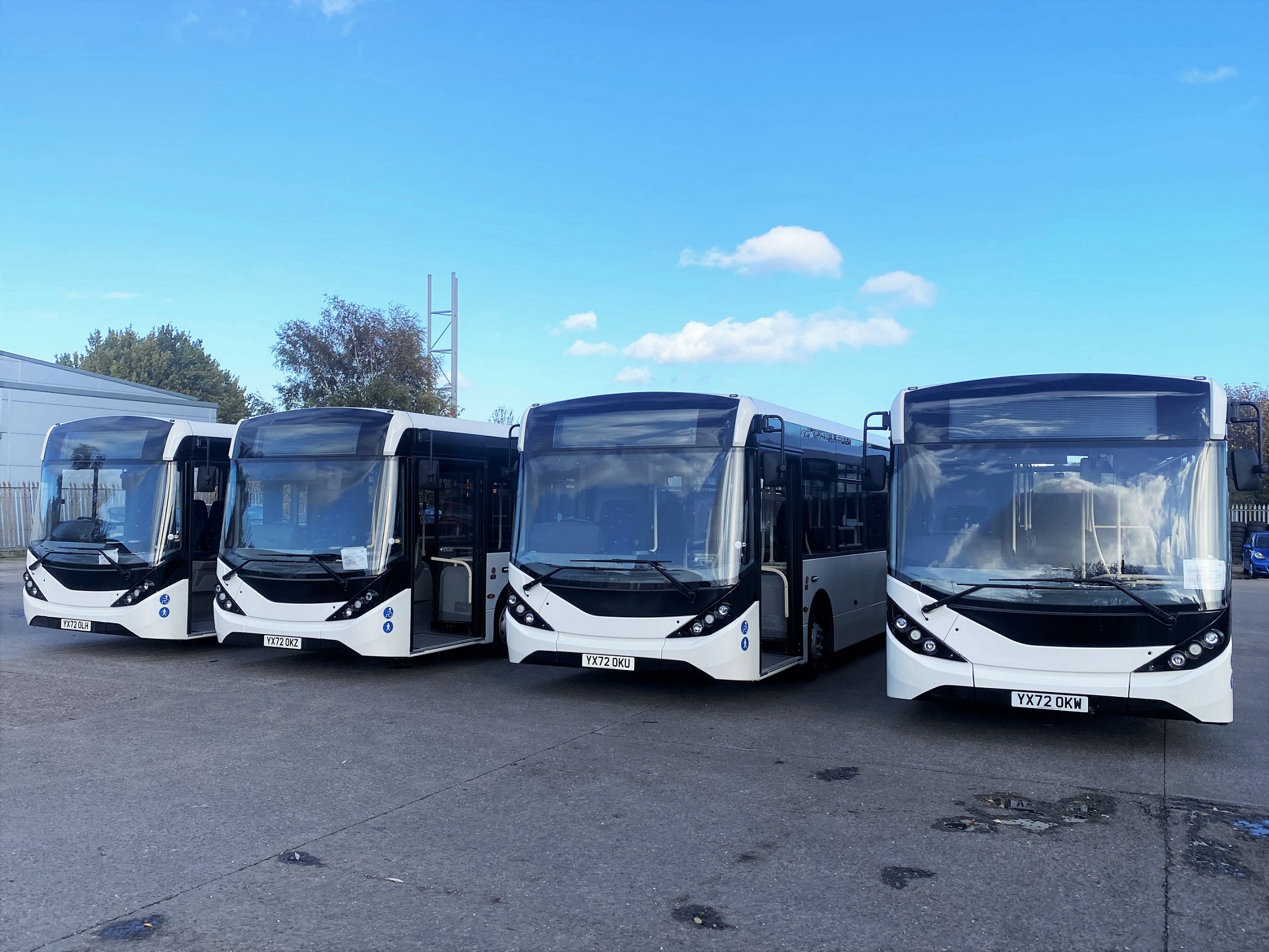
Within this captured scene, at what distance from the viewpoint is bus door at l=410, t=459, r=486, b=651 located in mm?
11703

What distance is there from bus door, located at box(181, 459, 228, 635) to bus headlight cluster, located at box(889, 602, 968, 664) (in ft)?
26.0

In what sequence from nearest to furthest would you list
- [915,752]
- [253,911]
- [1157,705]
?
1. [253,911]
2. [1157,705]
3. [915,752]

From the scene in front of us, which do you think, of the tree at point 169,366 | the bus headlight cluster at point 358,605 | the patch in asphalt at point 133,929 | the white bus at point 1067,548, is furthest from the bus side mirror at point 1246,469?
the tree at point 169,366

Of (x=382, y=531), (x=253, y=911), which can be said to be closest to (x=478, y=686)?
(x=382, y=531)

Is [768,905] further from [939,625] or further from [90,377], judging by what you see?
[90,377]

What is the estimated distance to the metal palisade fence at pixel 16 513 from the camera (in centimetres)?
2977

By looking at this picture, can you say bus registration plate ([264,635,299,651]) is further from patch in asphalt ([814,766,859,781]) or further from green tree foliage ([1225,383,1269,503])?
green tree foliage ([1225,383,1269,503])

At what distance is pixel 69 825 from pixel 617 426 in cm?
556

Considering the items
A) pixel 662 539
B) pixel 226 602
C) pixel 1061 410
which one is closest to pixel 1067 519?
pixel 1061 410

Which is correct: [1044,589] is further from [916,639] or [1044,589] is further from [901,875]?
[901,875]

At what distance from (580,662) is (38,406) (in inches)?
1112

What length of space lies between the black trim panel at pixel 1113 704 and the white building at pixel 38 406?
25005 mm

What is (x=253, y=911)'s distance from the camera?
4.68 m

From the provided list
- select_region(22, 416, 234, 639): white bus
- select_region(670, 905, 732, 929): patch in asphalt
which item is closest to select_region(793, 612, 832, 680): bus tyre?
select_region(670, 905, 732, 929): patch in asphalt
